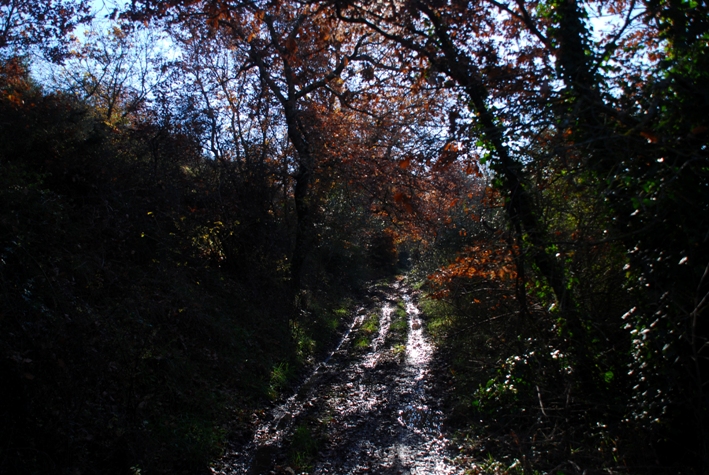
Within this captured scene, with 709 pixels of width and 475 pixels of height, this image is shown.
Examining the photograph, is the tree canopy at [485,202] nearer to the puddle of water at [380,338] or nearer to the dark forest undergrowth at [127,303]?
the dark forest undergrowth at [127,303]

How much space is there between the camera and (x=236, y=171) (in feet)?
44.9

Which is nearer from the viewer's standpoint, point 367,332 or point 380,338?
point 380,338

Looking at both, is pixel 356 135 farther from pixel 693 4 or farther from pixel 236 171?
pixel 693 4

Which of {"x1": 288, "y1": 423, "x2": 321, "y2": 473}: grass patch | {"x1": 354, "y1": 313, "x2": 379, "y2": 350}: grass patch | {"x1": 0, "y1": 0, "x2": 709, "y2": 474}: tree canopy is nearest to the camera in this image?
{"x1": 0, "y1": 0, "x2": 709, "y2": 474}: tree canopy

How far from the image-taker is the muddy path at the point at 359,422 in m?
6.17

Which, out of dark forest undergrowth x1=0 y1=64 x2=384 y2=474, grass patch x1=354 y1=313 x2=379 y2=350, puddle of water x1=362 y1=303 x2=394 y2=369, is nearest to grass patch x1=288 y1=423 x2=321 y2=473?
dark forest undergrowth x1=0 y1=64 x2=384 y2=474

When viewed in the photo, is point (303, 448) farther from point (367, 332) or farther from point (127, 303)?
point (367, 332)

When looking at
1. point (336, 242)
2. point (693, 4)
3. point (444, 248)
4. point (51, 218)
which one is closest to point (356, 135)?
point (444, 248)

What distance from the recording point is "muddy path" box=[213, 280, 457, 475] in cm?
617

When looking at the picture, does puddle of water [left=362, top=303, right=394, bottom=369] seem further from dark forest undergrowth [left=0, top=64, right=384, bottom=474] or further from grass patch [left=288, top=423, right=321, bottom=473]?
grass patch [left=288, top=423, right=321, bottom=473]

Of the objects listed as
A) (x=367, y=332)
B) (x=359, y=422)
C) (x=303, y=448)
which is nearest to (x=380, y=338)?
(x=367, y=332)

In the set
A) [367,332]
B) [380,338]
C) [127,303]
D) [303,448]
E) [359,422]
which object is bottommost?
[303,448]

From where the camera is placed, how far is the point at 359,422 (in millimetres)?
7641

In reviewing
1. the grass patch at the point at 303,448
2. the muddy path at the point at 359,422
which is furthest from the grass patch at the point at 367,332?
the grass patch at the point at 303,448
